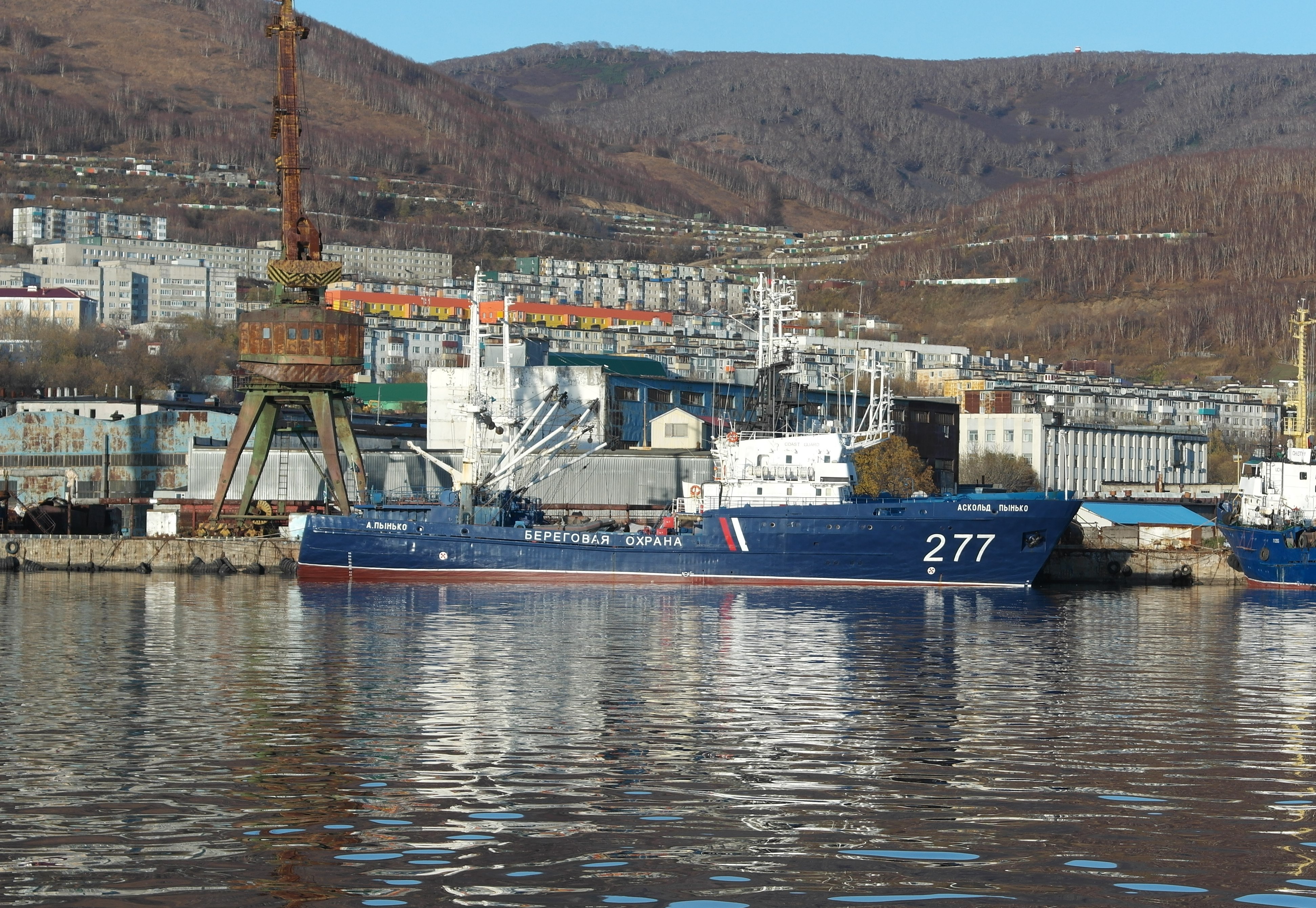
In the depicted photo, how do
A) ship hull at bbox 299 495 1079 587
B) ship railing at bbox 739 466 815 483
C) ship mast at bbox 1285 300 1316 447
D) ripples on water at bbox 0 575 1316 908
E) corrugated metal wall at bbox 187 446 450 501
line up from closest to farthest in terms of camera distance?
1. ripples on water at bbox 0 575 1316 908
2. ship hull at bbox 299 495 1079 587
3. ship railing at bbox 739 466 815 483
4. ship mast at bbox 1285 300 1316 447
5. corrugated metal wall at bbox 187 446 450 501

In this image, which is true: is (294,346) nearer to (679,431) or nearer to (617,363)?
(679,431)

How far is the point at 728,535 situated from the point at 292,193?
90.9 ft

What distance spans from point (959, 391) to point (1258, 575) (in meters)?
92.7

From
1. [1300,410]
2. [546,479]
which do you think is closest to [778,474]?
[546,479]

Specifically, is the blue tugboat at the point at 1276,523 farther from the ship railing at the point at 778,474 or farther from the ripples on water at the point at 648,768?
the ripples on water at the point at 648,768

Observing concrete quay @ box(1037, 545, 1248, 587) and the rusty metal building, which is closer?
concrete quay @ box(1037, 545, 1248, 587)

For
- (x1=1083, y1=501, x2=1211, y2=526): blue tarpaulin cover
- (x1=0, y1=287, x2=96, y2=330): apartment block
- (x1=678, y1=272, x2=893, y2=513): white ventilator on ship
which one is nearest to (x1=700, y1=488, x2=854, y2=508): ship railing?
(x1=678, y1=272, x2=893, y2=513): white ventilator on ship

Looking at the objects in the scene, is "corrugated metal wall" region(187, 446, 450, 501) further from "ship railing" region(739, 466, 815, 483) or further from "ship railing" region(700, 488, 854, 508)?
"ship railing" region(739, 466, 815, 483)

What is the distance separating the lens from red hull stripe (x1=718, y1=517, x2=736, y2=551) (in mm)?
69000

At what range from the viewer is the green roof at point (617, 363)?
11838 cm

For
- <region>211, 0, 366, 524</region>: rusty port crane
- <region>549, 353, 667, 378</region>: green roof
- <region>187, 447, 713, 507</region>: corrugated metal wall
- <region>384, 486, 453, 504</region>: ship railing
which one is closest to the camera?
<region>211, 0, 366, 524</region>: rusty port crane

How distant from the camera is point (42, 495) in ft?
301

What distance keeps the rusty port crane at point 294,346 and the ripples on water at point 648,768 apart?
1290 inches

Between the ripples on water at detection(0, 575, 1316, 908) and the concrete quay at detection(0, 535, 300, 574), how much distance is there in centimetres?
3057
